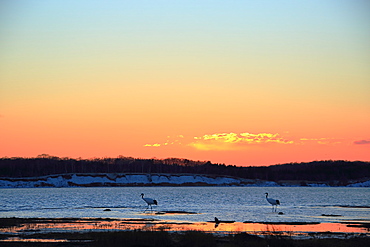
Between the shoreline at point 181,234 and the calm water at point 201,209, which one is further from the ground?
the calm water at point 201,209

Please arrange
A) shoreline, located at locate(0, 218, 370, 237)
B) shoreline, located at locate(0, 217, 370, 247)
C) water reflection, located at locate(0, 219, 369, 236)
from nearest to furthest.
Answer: shoreline, located at locate(0, 217, 370, 247), shoreline, located at locate(0, 218, 370, 237), water reflection, located at locate(0, 219, 369, 236)

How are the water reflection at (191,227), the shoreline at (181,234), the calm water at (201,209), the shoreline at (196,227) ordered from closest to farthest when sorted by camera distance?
the shoreline at (181,234) → the shoreline at (196,227) → the water reflection at (191,227) → the calm water at (201,209)

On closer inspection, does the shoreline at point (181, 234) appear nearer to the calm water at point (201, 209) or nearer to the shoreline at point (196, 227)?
the shoreline at point (196, 227)

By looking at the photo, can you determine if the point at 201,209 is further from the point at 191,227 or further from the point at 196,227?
the point at 191,227

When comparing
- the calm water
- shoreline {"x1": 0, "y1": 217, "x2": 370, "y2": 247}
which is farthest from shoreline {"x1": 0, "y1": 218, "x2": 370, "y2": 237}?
the calm water

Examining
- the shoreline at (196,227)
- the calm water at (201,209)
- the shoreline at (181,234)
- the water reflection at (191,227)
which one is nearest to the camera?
the shoreline at (181,234)

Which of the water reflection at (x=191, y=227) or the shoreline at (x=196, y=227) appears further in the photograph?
the water reflection at (x=191, y=227)

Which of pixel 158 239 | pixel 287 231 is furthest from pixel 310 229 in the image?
pixel 158 239

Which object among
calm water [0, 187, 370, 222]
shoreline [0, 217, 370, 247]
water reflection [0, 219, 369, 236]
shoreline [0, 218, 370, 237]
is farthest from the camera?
calm water [0, 187, 370, 222]

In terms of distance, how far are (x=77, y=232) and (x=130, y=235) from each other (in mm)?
6258

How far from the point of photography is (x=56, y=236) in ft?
99.3

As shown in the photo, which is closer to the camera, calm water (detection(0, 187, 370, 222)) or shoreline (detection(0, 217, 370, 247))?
shoreline (detection(0, 217, 370, 247))

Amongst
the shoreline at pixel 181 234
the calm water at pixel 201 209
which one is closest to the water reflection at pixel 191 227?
the shoreline at pixel 181 234

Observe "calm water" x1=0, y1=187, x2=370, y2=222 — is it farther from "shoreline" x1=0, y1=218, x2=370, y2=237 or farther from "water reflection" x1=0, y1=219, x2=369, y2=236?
"water reflection" x1=0, y1=219, x2=369, y2=236
